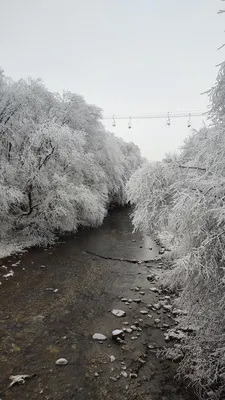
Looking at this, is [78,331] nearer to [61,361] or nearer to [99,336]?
[99,336]

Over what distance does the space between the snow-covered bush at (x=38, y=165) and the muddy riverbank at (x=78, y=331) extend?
280cm

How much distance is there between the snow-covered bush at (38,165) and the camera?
13352mm

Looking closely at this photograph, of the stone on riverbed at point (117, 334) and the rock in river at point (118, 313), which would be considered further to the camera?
the rock in river at point (118, 313)

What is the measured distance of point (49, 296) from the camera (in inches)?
328

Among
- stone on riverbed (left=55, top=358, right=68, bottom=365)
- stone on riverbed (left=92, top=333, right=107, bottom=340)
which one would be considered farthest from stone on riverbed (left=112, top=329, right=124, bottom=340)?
stone on riverbed (left=55, top=358, right=68, bottom=365)

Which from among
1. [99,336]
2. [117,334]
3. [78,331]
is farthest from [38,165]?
[117,334]

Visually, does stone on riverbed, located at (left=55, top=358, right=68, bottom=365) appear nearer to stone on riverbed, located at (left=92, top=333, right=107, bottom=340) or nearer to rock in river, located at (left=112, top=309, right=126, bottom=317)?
stone on riverbed, located at (left=92, top=333, right=107, bottom=340)

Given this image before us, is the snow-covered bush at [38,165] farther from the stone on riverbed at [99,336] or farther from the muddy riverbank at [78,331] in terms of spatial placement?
the stone on riverbed at [99,336]

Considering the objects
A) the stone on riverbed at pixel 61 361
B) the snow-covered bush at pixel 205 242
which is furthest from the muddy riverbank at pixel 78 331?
the snow-covered bush at pixel 205 242

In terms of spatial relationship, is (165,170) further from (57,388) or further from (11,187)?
(11,187)

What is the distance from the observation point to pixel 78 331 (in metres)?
6.52

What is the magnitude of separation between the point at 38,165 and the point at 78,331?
9.77 meters

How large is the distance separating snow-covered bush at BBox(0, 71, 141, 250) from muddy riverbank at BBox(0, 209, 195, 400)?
2.80 metres

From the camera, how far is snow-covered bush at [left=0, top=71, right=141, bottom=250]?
13352 millimetres
